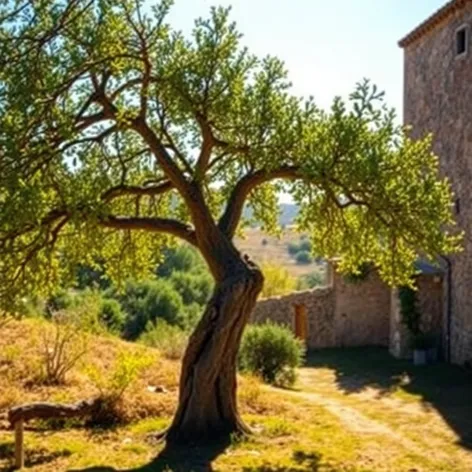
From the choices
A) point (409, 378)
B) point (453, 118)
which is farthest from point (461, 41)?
point (409, 378)

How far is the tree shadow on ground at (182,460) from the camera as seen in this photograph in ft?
31.8

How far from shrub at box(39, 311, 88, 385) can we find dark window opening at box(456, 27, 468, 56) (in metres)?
12.7

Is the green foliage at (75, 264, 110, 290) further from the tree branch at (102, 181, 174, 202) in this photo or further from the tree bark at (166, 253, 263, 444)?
the tree bark at (166, 253, 263, 444)

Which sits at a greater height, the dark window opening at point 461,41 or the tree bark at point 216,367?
the dark window opening at point 461,41

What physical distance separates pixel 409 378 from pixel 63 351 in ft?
29.2

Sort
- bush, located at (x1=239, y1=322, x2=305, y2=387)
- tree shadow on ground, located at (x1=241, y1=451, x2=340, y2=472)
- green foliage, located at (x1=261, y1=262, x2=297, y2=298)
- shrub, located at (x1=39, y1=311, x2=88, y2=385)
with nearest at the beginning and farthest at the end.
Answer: tree shadow on ground, located at (x1=241, y1=451, x2=340, y2=472)
shrub, located at (x1=39, y1=311, x2=88, y2=385)
bush, located at (x1=239, y1=322, x2=305, y2=387)
green foliage, located at (x1=261, y1=262, x2=297, y2=298)

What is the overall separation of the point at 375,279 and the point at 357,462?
1539 centimetres

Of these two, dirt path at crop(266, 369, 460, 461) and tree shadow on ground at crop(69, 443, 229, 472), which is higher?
dirt path at crop(266, 369, 460, 461)

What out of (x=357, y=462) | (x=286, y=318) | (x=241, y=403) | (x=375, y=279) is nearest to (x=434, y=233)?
(x=357, y=462)

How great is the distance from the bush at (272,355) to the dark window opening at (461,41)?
9229mm

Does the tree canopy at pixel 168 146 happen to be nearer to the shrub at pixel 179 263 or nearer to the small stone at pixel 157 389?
the small stone at pixel 157 389

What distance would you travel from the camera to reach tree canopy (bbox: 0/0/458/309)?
32.8 ft

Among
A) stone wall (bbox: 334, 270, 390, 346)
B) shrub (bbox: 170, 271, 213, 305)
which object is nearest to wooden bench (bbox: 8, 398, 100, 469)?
stone wall (bbox: 334, 270, 390, 346)

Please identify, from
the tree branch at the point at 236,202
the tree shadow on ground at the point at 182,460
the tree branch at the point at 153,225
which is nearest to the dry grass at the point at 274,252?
the tree branch at the point at 236,202
